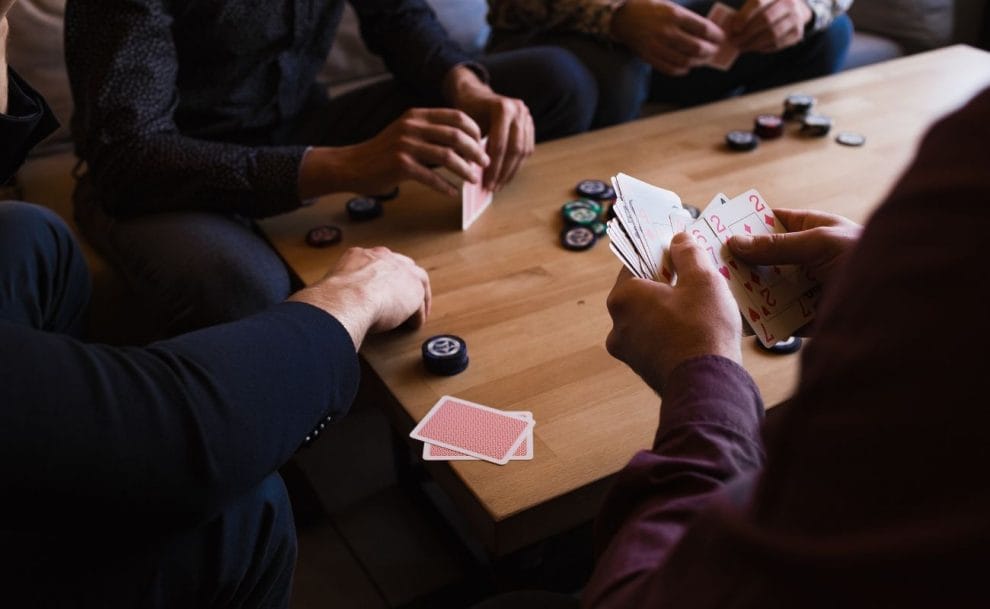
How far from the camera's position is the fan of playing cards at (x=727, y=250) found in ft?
3.16

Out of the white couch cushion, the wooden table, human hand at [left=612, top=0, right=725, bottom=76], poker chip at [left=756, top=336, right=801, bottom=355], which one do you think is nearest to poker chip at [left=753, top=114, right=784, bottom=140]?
the wooden table

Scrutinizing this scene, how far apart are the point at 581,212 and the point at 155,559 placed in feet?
2.86

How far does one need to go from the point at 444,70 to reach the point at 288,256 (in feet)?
2.16

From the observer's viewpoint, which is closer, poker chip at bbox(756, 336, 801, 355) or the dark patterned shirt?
poker chip at bbox(756, 336, 801, 355)

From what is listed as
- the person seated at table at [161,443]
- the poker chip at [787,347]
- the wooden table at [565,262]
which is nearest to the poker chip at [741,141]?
the wooden table at [565,262]

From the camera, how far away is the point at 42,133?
1.15 metres

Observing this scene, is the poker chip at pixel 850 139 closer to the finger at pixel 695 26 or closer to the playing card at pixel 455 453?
the finger at pixel 695 26

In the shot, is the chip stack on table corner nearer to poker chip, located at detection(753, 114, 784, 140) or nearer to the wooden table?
the wooden table

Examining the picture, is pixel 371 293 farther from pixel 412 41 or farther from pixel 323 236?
pixel 412 41

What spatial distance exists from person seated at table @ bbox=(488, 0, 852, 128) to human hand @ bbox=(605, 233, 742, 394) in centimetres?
119

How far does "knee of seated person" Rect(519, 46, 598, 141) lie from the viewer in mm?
1938

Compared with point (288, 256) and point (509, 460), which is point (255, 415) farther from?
point (288, 256)

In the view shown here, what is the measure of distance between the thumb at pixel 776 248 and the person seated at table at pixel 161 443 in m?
0.45

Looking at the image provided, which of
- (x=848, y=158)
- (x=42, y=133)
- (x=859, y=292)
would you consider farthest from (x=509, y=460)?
(x=848, y=158)
